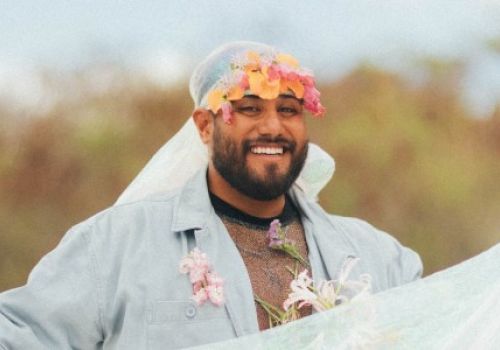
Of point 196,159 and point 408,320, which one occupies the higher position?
point 196,159

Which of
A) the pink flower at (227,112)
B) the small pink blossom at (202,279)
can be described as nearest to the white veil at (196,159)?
the pink flower at (227,112)

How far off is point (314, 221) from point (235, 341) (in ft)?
1.93

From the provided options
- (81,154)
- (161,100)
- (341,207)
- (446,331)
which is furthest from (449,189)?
(446,331)

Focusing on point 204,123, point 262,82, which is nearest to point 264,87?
point 262,82

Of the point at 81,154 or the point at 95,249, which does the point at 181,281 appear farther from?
the point at 81,154

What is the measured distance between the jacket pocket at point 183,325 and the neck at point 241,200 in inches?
14.3

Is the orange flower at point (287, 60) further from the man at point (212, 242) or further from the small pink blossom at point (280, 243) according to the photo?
the small pink blossom at point (280, 243)

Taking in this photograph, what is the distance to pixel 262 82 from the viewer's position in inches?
100

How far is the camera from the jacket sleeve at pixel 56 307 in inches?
88.3

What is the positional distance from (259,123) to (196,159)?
0.35 meters

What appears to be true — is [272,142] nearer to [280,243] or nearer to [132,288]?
[280,243]

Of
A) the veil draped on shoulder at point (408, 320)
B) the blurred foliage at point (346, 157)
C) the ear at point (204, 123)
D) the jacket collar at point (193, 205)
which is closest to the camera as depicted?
the veil draped on shoulder at point (408, 320)

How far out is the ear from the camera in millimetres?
2688

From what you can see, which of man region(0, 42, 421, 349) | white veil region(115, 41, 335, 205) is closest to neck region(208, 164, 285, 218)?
man region(0, 42, 421, 349)
